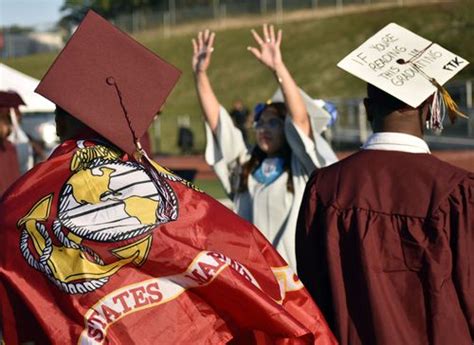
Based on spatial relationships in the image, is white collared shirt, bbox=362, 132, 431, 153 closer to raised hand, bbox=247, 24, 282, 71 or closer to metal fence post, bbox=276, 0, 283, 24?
raised hand, bbox=247, 24, 282, 71

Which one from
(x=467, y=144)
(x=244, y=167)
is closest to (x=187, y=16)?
(x=467, y=144)

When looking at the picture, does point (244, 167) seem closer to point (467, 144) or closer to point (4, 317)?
point (4, 317)

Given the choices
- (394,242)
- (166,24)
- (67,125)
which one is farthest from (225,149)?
(166,24)

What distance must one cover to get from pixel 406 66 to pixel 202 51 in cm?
263

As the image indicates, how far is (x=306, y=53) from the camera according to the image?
57.9 metres

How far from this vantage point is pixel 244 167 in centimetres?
675

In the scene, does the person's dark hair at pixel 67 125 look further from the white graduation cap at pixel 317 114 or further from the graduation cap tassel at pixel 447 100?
the white graduation cap at pixel 317 114

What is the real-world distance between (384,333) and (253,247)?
2.09 ft

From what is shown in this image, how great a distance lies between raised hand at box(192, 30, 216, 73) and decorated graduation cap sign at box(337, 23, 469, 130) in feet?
7.74

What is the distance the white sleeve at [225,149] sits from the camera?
689 cm

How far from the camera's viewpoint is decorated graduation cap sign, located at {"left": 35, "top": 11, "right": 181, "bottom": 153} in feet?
12.5

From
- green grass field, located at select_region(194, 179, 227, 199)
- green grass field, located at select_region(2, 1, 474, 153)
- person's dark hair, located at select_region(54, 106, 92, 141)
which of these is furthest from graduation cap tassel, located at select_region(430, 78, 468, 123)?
green grass field, located at select_region(2, 1, 474, 153)

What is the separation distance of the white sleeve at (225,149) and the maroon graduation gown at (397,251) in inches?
103

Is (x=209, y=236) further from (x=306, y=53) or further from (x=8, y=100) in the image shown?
(x=306, y=53)
